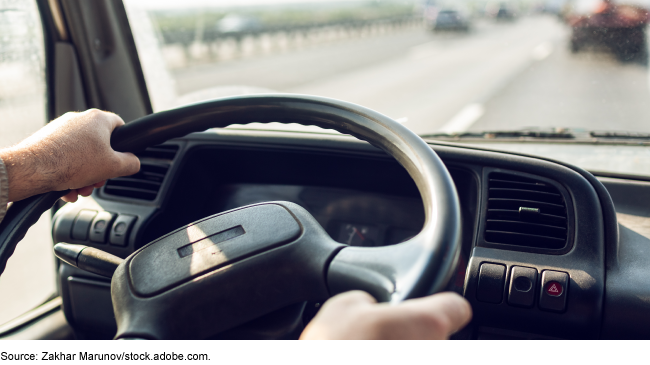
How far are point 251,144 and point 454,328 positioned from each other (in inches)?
56.7

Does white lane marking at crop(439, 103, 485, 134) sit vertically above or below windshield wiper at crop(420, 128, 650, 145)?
below

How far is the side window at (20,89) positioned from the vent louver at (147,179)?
41 centimetres

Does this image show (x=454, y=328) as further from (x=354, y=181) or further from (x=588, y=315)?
(x=354, y=181)

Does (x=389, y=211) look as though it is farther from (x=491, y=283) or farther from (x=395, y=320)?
(x=395, y=320)

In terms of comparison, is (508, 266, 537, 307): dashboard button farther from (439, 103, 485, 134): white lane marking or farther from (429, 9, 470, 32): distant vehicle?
(429, 9, 470, 32): distant vehicle

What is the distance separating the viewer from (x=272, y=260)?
1.12 meters

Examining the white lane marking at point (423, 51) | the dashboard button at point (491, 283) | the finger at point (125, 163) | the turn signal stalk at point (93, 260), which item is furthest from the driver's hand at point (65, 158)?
the white lane marking at point (423, 51)

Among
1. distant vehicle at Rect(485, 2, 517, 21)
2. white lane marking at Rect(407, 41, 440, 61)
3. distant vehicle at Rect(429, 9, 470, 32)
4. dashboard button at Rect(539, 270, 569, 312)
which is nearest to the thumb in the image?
dashboard button at Rect(539, 270, 569, 312)

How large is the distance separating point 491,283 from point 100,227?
1460 millimetres

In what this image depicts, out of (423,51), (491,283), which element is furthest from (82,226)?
(423,51)

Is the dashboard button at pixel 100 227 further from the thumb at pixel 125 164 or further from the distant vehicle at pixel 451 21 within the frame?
the distant vehicle at pixel 451 21

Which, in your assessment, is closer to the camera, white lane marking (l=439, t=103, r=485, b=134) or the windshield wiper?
the windshield wiper

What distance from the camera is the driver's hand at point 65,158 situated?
1.25 m

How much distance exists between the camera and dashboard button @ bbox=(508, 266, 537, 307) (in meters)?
1.48
